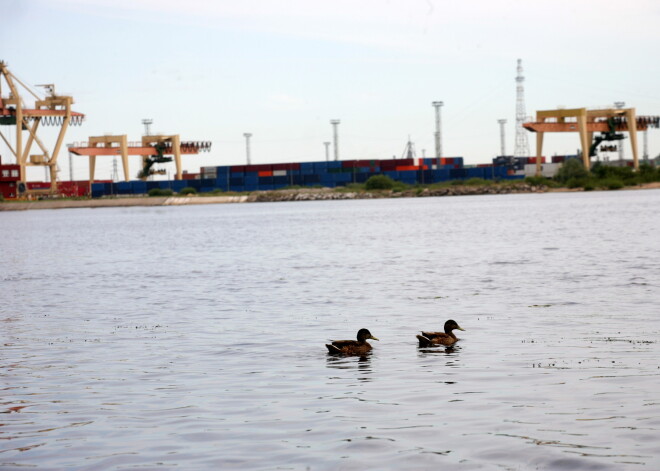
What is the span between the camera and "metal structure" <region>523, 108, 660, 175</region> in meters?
148

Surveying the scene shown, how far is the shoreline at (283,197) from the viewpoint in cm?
17162

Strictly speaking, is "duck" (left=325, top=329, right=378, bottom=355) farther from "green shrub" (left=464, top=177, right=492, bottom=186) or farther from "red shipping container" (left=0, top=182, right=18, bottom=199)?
"green shrub" (left=464, top=177, right=492, bottom=186)

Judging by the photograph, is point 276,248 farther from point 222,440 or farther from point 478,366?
point 222,440

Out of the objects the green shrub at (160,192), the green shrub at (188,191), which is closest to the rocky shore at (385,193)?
the green shrub at (188,191)

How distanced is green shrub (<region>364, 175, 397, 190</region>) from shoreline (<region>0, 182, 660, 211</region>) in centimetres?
109

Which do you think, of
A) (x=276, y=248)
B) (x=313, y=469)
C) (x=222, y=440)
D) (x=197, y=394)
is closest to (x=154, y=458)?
(x=222, y=440)

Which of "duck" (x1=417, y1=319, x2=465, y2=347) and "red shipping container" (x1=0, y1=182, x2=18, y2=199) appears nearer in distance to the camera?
"duck" (x1=417, y1=319, x2=465, y2=347)

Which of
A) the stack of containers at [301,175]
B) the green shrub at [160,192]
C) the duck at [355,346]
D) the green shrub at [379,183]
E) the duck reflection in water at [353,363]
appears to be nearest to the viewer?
the duck reflection in water at [353,363]

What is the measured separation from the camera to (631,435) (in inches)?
403

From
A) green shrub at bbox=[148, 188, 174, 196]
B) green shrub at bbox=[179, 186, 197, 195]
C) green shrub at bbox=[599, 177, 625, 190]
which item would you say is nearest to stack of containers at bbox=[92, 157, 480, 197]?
green shrub at bbox=[179, 186, 197, 195]

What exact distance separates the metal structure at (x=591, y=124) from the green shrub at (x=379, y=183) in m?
36.1

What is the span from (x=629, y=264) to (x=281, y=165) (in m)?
169

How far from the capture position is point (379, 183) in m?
182

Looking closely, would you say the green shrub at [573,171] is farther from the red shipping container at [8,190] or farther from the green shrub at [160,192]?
the red shipping container at [8,190]
